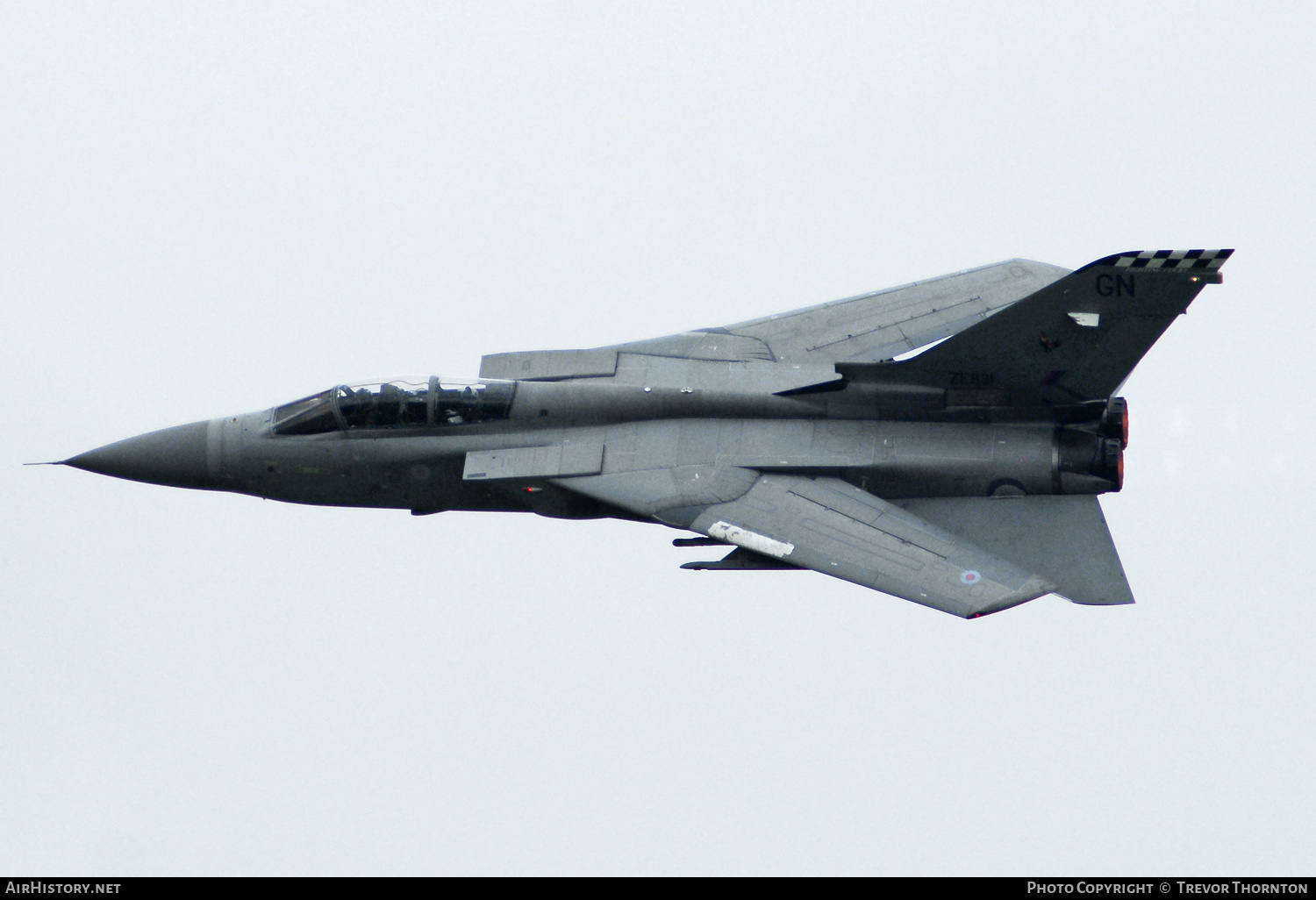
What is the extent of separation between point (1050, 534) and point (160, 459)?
991cm

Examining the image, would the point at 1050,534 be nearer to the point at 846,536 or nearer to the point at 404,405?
the point at 846,536

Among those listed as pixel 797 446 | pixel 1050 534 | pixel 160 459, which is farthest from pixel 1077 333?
pixel 160 459

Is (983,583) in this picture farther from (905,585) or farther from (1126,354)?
(1126,354)

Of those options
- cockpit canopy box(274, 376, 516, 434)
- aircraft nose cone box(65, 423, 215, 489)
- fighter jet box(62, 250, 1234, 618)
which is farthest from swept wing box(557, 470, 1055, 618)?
aircraft nose cone box(65, 423, 215, 489)

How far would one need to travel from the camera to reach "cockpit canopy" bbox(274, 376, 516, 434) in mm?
20031

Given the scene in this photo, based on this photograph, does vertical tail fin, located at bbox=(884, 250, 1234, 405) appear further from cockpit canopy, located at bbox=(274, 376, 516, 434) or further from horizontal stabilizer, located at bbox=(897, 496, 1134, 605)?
cockpit canopy, located at bbox=(274, 376, 516, 434)

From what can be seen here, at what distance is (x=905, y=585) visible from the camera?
18156mm

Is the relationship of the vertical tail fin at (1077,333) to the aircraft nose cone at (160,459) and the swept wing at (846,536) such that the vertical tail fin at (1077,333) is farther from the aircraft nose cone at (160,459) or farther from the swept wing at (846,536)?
the aircraft nose cone at (160,459)

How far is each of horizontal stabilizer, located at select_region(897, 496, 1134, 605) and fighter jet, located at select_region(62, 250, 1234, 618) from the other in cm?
2

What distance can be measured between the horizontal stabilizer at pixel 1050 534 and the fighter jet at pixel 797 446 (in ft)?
0.07

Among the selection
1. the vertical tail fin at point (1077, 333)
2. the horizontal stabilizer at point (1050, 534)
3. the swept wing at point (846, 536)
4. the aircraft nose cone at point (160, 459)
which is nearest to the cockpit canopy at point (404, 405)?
the aircraft nose cone at point (160, 459)

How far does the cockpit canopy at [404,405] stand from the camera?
65.7ft

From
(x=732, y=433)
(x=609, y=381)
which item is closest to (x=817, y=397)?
(x=732, y=433)

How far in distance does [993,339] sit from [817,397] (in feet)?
6.49
